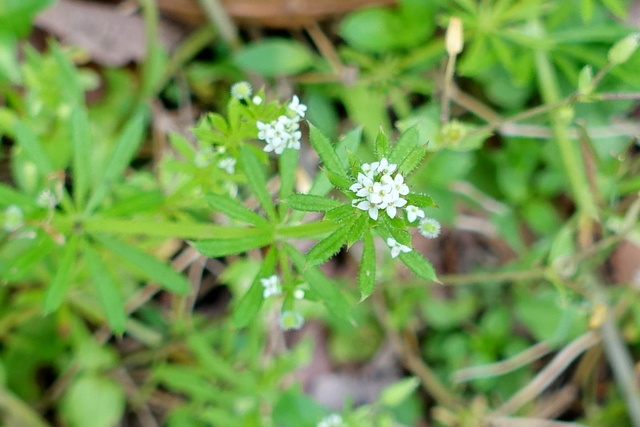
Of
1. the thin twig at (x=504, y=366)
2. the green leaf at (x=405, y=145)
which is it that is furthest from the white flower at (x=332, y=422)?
the green leaf at (x=405, y=145)

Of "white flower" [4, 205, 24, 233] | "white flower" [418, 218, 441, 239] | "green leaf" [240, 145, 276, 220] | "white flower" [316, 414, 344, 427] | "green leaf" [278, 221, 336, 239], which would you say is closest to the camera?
"white flower" [418, 218, 441, 239]

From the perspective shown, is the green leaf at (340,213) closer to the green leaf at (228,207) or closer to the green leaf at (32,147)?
the green leaf at (228,207)

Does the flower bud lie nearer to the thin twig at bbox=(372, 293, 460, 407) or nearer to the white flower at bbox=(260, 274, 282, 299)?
the white flower at bbox=(260, 274, 282, 299)

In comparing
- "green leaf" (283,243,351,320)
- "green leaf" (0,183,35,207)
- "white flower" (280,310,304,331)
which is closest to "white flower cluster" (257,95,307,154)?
"green leaf" (283,243,351,320)

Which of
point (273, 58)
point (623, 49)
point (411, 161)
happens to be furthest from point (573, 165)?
point (411, 161)

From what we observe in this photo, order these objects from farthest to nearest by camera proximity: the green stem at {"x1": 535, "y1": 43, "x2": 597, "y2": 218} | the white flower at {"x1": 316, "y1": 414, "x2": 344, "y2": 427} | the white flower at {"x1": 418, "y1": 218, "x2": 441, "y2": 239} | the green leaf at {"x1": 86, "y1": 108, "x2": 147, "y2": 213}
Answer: the green stem at {"x1": 535, "y1": 43, "x2": 597, "y2": 218} → the white flower at {"x1": 316, "y1": 414, "x2": 344, "y2": 427} → the green leaf at {"x1": 86, "y1": 108, "x2": 147, "y2": 213} → the white flower at {"x1": 418, "y1": 218, "x2": 441, "y2": 239}

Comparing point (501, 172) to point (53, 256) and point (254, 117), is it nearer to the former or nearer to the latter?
point (254, 117)

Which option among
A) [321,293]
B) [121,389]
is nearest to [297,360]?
[121,389]
